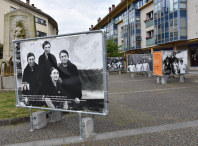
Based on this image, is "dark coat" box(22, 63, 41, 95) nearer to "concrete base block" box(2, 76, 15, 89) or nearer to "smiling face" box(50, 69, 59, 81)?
"smiling face" box(50, 69, 59, 81)

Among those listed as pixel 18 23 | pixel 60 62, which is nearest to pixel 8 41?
pixel 18 23

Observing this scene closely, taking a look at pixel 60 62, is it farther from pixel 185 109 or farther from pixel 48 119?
pixel 185 109

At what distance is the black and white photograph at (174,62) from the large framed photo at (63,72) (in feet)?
32.5

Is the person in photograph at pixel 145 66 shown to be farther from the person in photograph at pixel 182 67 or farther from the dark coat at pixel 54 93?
the dark coat at pixel 54 93

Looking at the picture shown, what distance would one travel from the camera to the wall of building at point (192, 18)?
2266 centimetres

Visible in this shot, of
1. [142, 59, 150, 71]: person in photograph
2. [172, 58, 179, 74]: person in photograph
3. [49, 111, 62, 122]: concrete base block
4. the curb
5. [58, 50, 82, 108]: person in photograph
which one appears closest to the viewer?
[58, 50, 82, 108]: person in photograph

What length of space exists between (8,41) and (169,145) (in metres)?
9.62

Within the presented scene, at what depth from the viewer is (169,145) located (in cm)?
329

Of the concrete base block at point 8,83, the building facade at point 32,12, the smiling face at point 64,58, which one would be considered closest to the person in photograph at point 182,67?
the concrete base block at point 8,83

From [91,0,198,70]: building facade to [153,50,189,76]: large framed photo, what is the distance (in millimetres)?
12063

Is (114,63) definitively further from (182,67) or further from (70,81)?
(70,81)

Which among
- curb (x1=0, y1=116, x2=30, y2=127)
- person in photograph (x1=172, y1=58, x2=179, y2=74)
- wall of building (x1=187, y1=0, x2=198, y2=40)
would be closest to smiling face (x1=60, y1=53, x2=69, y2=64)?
curb (x1=0, y1=116, x2=30, y2=127)

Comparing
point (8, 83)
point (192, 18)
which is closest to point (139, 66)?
point (192, 18)

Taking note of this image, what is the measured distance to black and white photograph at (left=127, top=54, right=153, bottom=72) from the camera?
768 inches
